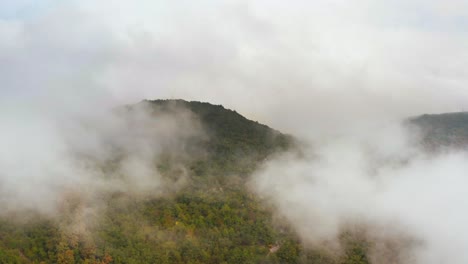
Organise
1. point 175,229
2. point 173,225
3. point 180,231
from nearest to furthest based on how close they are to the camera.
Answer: point 180,231
point 175,229
point 173,225

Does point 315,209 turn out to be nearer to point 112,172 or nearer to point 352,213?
point 352,213

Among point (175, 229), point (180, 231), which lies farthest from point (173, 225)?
point (180, 231)

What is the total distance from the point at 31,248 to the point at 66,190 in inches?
1253

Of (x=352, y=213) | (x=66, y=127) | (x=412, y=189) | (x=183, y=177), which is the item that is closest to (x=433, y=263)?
(x=352, y=213)

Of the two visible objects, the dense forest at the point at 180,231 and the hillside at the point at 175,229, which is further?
the hillside at the point at 175,229

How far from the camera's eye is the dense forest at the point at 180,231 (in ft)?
324

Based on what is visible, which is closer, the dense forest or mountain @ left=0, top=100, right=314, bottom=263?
the dense forest

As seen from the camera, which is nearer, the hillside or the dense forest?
the dense forest

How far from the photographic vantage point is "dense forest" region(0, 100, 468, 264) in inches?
3890

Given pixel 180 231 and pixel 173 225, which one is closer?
pixel 180 231

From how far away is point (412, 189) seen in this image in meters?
178

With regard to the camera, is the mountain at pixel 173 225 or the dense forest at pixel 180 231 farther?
the mountain at pixel 173 225

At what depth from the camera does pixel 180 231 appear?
118 m

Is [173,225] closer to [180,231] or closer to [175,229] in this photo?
[175,229]
